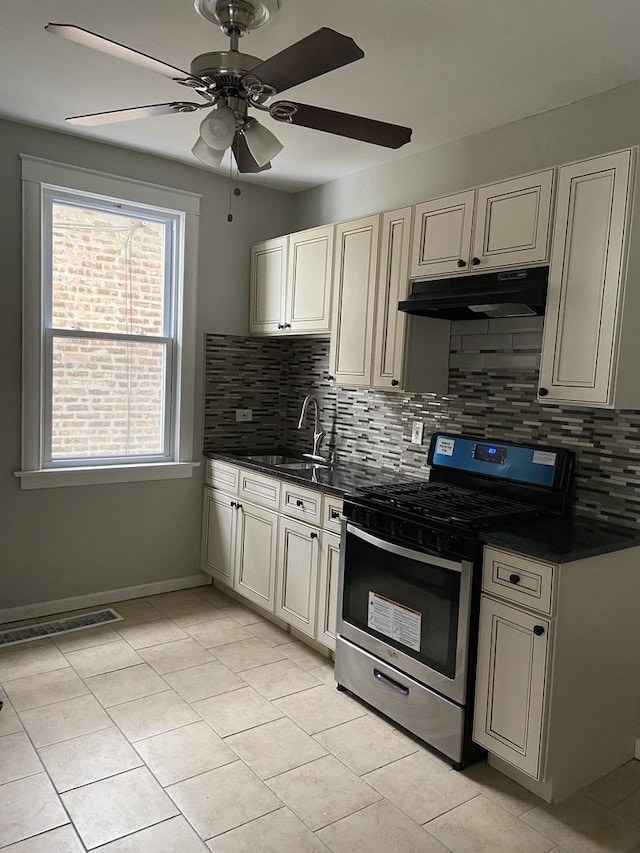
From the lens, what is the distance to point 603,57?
2262 millimetres

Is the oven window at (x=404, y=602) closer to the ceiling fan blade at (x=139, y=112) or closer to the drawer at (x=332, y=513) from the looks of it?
the drawer at (x=332, y=513)

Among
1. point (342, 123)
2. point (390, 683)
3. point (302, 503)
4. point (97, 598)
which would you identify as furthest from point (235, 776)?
point (342, 123)

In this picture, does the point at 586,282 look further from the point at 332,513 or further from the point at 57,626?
the point at 57,626

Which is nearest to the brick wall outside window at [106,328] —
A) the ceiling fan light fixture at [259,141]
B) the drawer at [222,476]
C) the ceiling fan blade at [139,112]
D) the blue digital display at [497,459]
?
the drawer at [222,476]

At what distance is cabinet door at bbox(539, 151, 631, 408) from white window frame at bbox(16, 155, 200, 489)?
7.41 feet

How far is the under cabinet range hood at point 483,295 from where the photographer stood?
2.40 metres

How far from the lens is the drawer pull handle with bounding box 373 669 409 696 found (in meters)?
2.51

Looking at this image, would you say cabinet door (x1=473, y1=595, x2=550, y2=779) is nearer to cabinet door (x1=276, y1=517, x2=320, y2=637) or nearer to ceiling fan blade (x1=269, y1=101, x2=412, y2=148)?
cabinet door (x1=276, y1=517, x2=320, y2=637)

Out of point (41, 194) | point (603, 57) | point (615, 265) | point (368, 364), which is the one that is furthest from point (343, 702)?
point (41, 194)

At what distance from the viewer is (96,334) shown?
360 cm

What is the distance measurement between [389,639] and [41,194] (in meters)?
2.82

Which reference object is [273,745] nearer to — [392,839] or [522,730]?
[392,839]

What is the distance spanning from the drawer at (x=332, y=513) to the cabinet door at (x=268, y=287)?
1.26 meters

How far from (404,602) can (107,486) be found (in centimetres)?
198
